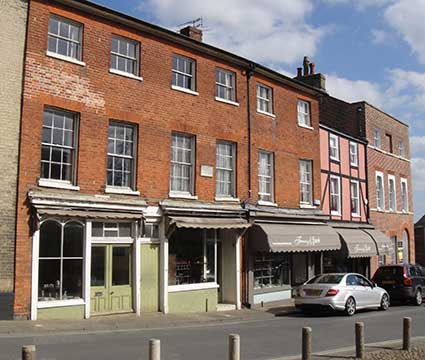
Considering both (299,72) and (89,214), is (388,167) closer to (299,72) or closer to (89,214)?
(299,72)

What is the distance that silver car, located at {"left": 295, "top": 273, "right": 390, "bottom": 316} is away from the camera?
1841cm

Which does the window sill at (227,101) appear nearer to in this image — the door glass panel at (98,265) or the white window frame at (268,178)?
the white window frame at (268,178)

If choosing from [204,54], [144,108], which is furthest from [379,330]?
[204,54]

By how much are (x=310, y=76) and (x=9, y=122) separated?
20114 mm

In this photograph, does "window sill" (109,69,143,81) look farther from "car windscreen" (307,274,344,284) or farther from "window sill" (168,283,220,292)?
"car windscreen" (307,274,344,284)

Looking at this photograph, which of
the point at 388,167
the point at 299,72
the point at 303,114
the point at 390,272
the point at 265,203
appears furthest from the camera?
the point at 388,167

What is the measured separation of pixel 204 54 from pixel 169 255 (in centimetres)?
753

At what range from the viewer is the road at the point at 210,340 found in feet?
35.0

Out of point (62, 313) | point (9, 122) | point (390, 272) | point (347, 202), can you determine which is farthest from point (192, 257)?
point (347, 202)

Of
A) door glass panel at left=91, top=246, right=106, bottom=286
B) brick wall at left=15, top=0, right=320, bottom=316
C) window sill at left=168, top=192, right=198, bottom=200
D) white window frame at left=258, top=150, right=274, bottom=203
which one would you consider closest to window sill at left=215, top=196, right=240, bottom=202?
brick wall at left=15, top=0, right=320, bottom=316

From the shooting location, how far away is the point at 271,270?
22.9 meters

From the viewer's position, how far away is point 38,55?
1555cm

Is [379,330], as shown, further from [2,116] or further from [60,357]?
[2,116]

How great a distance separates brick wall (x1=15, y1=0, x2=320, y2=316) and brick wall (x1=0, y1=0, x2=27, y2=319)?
0.69 ft
